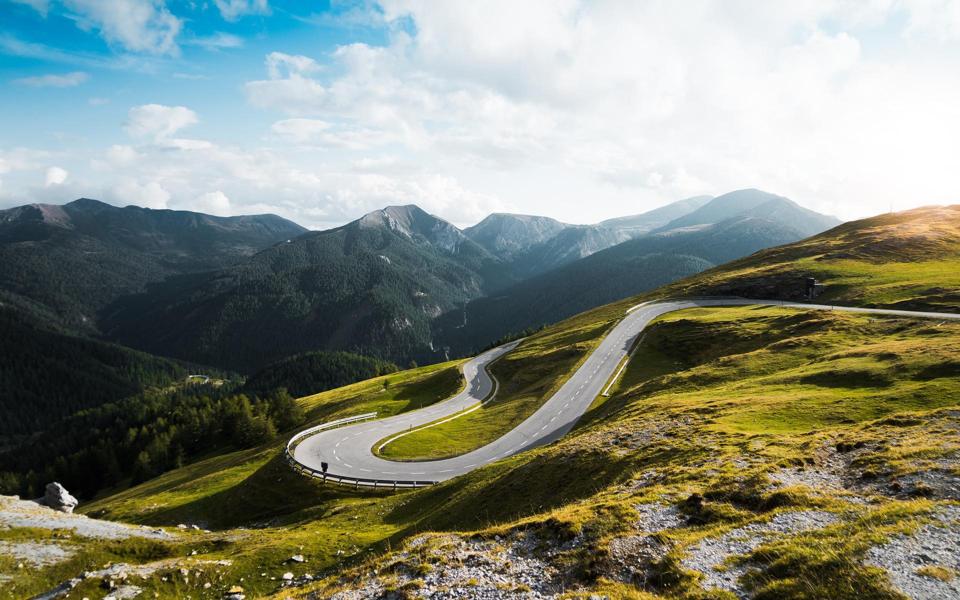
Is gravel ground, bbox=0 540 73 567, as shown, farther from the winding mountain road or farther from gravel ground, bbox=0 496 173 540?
the winding mountain road

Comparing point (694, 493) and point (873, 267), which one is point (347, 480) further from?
point (873, 267)

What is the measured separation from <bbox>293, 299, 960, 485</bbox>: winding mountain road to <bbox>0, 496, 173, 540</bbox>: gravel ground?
17.3 metres

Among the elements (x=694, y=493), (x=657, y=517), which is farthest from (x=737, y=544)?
(x=694, y=493)

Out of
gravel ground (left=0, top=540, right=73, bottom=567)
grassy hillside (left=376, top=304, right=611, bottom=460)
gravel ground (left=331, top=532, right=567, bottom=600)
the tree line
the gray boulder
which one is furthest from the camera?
the tree line

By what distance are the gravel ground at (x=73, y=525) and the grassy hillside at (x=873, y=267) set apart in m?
88.9

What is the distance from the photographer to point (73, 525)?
29359 mm

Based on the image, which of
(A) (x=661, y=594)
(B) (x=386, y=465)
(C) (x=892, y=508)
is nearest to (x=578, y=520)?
(A) (x=661, y=594)

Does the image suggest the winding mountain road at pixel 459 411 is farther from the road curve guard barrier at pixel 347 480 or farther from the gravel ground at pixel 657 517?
the gravel ground at pixel 657 517

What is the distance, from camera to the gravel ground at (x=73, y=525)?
92.1 ft

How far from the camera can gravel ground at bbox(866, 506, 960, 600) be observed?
35.5 feet

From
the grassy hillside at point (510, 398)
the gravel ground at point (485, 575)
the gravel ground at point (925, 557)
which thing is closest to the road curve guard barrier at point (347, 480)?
the grassy hillside at point (510, 398)

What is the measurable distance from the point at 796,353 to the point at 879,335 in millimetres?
10349

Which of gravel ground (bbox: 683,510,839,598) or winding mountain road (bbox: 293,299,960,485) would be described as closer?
gravel ground (bbox: 683,510,839,598)

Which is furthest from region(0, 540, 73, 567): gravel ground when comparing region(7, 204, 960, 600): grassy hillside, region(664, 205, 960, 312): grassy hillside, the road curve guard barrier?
region(664, 205, 960, 312): grassy hillside
